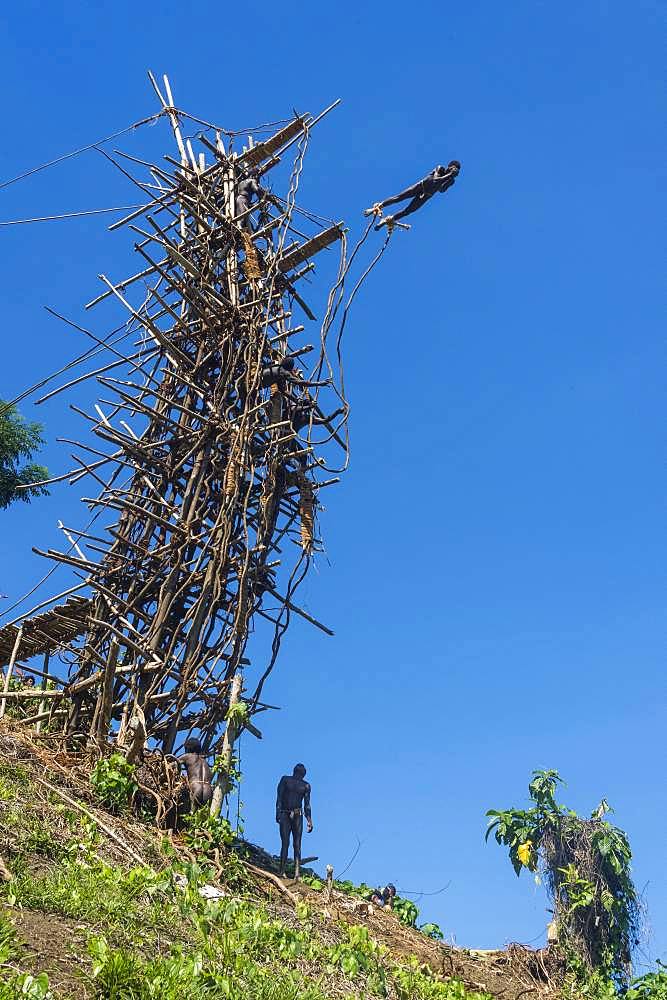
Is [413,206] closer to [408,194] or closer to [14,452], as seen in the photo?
[408,194]

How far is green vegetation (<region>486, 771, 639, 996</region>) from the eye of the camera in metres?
13.0

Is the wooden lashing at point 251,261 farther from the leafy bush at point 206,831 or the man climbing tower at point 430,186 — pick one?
the leafy bush at point 206,831

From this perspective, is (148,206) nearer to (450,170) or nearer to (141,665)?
(450,170)

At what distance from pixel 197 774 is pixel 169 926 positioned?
316 centimetres

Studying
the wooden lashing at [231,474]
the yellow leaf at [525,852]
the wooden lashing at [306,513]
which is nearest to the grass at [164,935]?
the yellow leaf at [525,852]

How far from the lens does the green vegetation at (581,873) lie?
13.0 m

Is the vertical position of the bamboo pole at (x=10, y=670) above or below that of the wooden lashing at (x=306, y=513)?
below

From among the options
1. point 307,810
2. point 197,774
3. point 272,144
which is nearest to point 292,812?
point 307,810

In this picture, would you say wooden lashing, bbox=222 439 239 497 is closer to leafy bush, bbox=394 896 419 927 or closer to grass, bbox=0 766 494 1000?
grass, bbox=0 766 494 1000

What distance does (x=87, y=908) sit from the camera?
805cm

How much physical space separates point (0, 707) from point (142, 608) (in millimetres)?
1824

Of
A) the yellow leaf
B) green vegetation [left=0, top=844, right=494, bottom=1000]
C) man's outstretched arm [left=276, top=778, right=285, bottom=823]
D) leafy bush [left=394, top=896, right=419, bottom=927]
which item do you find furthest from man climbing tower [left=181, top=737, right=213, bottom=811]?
the yellow leaf

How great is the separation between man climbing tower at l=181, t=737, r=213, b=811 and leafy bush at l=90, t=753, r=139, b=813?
0.58 metres

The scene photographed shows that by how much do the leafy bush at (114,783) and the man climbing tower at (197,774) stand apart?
58 centimetres
